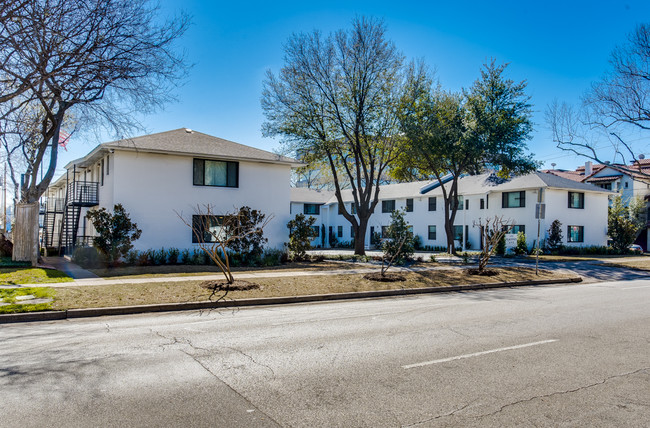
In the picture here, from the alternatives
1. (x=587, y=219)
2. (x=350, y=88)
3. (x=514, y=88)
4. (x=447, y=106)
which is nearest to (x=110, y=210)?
(x=350, y=88)

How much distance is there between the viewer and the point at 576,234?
126 feet

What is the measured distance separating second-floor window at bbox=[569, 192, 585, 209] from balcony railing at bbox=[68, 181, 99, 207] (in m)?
35.0

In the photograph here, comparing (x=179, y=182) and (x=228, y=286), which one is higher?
(x=179, y=182)

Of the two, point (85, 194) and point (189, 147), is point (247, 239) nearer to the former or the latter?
point (189, 147)

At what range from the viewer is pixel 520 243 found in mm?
32875

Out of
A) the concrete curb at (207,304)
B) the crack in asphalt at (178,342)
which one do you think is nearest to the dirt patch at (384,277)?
the concrete curb at (207,304)

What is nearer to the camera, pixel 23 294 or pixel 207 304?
pixel 207 304

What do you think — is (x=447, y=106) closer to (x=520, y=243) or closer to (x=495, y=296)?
(x=520, y=243)

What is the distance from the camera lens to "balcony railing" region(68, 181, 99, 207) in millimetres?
24906

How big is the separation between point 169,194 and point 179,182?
0.77 metres

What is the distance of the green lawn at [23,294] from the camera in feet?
31.9

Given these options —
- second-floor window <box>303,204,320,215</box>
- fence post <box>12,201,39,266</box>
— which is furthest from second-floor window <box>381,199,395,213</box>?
fence post <box>12,201,39,266</box>

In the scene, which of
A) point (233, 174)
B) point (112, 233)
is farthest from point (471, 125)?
point (112, 233)

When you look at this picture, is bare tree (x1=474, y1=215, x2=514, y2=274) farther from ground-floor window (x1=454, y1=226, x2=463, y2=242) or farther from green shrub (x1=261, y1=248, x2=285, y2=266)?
ground-floor window (x1=454, y1=226, x2=463, y2=242)
